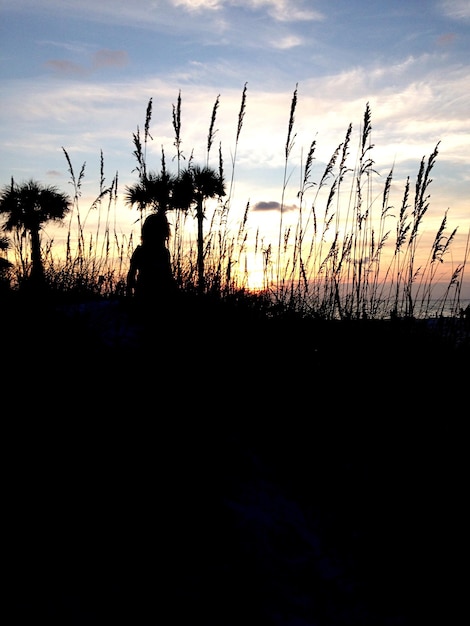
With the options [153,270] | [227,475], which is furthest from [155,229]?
[227,475]

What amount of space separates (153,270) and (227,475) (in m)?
2.38

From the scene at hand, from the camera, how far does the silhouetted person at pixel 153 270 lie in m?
4.00

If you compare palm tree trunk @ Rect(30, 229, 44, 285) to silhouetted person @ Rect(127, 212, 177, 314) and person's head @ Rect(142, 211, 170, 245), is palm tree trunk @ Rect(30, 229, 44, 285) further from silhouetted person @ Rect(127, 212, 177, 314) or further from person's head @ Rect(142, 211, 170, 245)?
person's head @ Rect(142, 211, 170, 245)

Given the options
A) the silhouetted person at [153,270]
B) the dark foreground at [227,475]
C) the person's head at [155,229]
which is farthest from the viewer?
the person's head at [155,229]

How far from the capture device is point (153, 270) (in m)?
4.32

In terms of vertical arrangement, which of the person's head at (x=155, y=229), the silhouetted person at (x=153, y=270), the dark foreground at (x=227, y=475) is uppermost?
the person's head at (x=155, y=229)

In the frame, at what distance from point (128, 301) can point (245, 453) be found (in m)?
2.12

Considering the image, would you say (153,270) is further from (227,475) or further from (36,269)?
(227,475)

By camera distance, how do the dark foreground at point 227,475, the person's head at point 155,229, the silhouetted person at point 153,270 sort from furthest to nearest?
the person's head at point 155,229 → the silhouetted person at point 153,270 → the dark foreground at point 227,475

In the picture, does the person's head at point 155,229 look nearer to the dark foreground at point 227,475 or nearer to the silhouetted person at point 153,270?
the silhouetted person at point 153,270

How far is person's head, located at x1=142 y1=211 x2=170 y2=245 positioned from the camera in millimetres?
4730

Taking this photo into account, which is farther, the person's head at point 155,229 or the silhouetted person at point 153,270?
the person's head at point 155,229

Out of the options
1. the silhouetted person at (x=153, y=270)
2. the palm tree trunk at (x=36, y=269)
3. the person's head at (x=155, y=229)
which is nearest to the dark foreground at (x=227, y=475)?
the silhouetted person at (x=153, y=270)

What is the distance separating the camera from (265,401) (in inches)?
121
